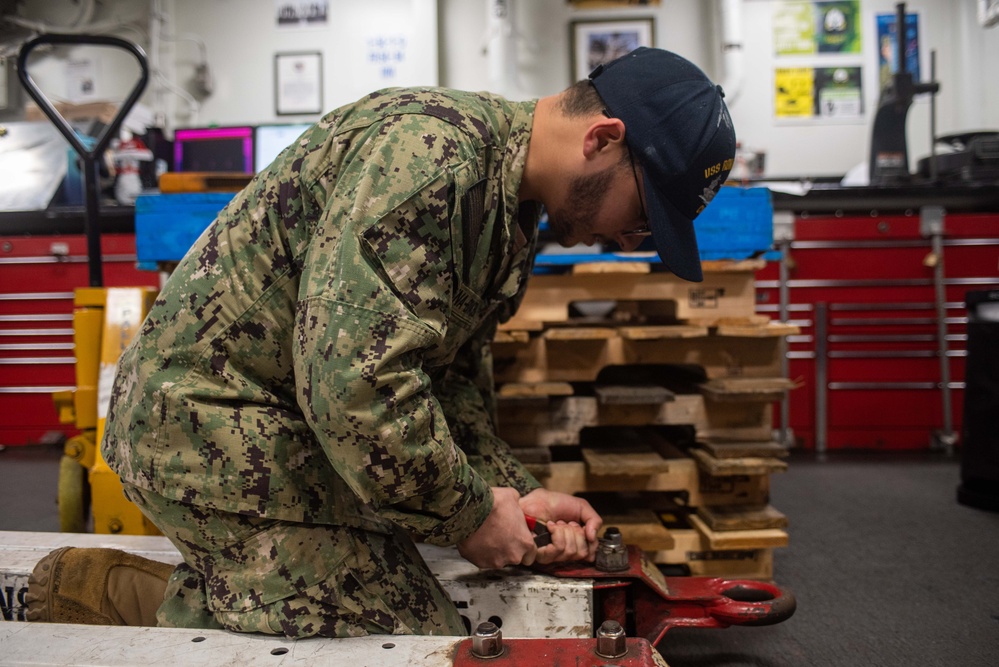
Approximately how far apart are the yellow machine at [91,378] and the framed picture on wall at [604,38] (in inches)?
157

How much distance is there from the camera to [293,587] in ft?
3.51

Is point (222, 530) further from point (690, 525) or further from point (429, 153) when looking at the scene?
point (690, 525)

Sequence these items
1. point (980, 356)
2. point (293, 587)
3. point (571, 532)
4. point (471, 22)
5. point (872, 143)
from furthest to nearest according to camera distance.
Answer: point (471, 22) < point (872, 143) < point (980, 356) < point (571, 532) < point (293, 587)

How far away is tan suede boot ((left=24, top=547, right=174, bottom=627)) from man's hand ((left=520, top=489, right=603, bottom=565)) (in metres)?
0.73

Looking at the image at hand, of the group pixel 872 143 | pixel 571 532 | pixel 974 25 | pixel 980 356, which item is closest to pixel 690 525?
pixel 571 532

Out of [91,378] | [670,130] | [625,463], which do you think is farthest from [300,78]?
[670,130]

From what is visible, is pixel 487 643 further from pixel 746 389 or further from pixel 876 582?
pixel 876 582

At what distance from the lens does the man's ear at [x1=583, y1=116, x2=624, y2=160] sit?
41.9 inches

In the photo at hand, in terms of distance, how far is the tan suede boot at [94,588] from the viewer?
121 cm

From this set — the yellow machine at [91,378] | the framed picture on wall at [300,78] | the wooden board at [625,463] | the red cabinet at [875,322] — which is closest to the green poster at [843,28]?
the red cabinet at [875,322]

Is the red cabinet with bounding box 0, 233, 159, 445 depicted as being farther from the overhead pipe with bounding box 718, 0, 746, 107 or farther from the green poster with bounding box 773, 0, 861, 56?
the green poster with bounding box 773, 0, 861, 56

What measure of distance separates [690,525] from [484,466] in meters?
0.77

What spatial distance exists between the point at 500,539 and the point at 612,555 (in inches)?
10.3

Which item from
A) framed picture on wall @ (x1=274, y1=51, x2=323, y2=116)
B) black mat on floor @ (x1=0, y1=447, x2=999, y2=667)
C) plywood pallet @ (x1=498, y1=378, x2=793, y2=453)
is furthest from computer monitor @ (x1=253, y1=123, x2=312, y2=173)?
plywood pallet @ (x1=498, y1=378, x2=793, y2=453)
